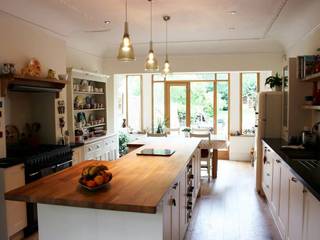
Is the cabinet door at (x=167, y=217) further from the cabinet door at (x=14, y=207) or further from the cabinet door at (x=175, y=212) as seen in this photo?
the cabinet door at (x=14, y=207)

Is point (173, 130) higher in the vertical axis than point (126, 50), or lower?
lower

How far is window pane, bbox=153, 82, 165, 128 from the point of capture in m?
8.61

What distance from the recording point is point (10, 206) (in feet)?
10.3

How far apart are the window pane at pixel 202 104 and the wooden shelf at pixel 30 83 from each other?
4676mm

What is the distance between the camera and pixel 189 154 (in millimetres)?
3301

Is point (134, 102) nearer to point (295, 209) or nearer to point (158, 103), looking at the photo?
point (158, 103)

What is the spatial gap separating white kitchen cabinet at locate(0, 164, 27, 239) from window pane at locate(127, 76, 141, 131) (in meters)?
5.70

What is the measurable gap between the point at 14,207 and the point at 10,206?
0.06 m

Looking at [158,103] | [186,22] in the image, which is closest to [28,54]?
[186,22]

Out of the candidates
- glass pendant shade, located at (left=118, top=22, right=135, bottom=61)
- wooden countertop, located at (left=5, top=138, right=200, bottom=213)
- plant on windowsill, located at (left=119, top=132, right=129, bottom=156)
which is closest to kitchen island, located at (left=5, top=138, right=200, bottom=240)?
wooden countertop, located at (left=5, top=138, right=200, bottom=213)

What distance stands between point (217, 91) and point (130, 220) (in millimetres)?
6646

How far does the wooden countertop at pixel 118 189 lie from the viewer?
5.75 ft

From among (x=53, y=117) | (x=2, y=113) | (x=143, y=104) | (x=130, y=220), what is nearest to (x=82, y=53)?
(x=53, y=117)

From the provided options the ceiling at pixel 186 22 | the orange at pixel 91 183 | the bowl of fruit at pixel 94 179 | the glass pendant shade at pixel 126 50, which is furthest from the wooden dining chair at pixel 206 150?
the orange at pixel 91 183
